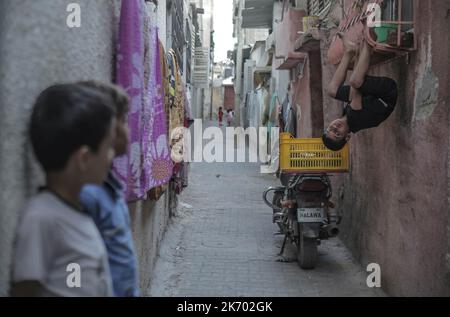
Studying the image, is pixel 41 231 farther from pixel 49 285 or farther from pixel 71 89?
pixel 71 89

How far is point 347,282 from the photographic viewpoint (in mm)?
5277

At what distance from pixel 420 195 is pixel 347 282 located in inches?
69.0

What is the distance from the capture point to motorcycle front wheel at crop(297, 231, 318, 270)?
5621 mm

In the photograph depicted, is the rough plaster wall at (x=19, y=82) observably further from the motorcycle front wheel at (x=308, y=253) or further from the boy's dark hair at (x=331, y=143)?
the motorcycle front wheel at (x=308, y=253)

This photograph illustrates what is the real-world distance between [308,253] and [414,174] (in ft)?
6.40

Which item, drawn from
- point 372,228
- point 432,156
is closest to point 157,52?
point 432,156

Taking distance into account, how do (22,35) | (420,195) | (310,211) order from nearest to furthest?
(22,35) < (420,195) < (310,211)

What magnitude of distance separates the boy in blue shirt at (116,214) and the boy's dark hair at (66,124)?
0.11 meters

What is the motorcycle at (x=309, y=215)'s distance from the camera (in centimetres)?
560

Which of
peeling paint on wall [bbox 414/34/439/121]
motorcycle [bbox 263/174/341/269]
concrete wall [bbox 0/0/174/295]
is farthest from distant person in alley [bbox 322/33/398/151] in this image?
A: concrete wall [bbox 0/0/174/295]

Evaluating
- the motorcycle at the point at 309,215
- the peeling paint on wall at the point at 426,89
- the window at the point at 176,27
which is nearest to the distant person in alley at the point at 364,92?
the peeling paint on wall at the point at 426,89

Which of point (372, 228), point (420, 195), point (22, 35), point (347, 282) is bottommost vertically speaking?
point (347, 282)

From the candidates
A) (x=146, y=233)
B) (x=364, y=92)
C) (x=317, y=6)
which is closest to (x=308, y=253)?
(x=146, y=233)

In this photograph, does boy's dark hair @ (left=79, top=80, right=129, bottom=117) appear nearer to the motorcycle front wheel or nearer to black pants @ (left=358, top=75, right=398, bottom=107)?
black pants @ (left=358, top=75, right=398, bottom=107)
